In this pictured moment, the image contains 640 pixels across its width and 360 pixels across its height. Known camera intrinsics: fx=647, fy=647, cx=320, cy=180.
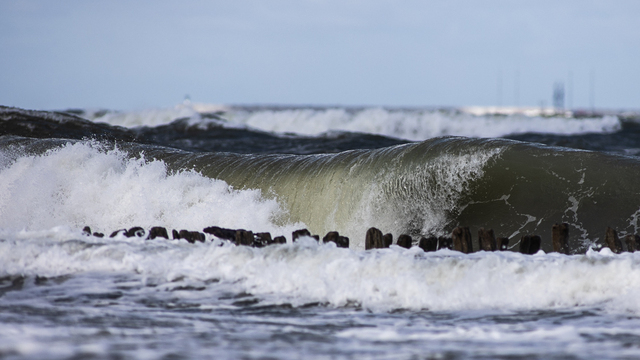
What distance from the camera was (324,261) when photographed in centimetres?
399

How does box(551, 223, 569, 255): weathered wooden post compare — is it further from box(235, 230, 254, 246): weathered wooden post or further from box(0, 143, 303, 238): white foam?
box(0, 143, 303, 238): white foam

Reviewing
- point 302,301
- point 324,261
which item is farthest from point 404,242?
point 302,301

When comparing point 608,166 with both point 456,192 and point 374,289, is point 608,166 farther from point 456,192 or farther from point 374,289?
point 374,289

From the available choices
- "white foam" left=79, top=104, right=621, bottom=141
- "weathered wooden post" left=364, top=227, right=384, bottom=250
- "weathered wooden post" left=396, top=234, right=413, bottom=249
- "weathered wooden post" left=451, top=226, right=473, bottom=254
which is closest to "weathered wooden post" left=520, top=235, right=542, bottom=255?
"weathered wooden post" left=451, top=226, right=473, bottom=254

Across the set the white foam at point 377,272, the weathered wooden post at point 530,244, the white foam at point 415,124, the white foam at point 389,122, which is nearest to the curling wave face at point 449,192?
the weathered wooden post at point 530,244

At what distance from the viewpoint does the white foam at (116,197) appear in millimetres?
6852

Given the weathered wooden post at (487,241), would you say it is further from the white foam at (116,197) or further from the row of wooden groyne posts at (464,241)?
the white foam at (116,197)

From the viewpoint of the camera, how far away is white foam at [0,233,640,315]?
12.0ft

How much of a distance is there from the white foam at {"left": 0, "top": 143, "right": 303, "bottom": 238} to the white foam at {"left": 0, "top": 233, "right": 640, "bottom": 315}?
7.56 ft

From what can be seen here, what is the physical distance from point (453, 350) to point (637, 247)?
2004 millimetres

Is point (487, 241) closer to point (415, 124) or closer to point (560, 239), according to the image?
point (560, 239)

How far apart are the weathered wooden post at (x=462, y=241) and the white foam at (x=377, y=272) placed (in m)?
0.12

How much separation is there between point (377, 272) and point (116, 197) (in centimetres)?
449

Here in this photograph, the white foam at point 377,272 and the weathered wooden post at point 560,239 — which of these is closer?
the white foam at point 377,272
